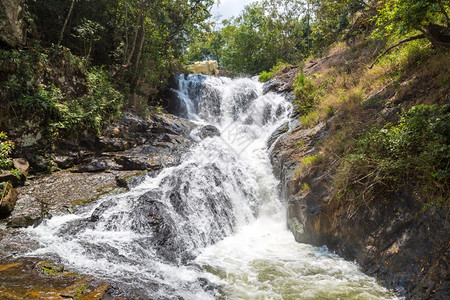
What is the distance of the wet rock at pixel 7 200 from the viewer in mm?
6269

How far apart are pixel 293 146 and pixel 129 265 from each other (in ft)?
20.8

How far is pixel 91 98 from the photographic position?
34.8 ft

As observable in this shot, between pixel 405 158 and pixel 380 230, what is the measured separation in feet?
4.93

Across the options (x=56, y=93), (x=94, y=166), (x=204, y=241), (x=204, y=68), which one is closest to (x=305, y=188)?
(x=204, y=241)

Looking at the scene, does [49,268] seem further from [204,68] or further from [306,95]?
[204,68]

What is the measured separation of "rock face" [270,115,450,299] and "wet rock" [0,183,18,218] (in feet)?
24.8

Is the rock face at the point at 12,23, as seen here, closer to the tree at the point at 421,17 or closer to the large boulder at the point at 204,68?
the tree at the point at 421,17

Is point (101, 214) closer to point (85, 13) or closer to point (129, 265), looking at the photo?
point (129, 265)

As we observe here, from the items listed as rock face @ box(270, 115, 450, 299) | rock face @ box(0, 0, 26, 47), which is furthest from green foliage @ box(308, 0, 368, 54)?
rock face @ box(0, 0, 26, 47)

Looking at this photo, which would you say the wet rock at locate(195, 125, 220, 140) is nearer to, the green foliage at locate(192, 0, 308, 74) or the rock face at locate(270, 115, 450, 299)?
the rock face at locate(270, 115, 450, 299)

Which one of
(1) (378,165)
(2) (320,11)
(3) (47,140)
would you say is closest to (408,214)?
(1) (378,165)

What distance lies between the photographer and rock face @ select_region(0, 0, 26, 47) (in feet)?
27.0

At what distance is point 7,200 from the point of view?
20.9 feet

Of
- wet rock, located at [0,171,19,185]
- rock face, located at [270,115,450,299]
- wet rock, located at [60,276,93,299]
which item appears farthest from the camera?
wet rock, located at [0,171,19,185]
